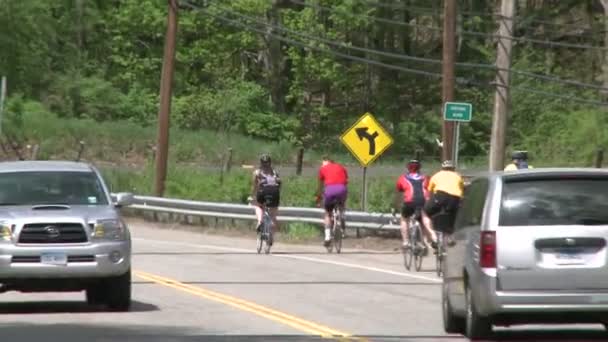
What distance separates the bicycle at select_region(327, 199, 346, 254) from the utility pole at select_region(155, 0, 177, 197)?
500 inches

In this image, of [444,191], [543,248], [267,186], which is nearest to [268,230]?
[267,186]

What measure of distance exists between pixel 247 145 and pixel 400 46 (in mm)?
9701

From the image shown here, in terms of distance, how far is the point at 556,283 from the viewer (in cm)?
1407

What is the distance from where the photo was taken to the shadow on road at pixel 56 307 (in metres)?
18.7

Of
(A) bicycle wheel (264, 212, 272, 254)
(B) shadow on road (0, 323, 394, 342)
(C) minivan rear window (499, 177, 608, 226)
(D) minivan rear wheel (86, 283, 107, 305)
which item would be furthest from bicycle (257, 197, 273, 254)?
(C) minivan rear window (499, 177, 608, 226)

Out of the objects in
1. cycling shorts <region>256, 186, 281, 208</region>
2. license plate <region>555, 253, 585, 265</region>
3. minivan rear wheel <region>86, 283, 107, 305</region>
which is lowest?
minivan rear wheel <region>86, 283, 107, 305</region>

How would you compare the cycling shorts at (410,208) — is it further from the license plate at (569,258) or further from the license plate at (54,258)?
the license plate at (569,258)

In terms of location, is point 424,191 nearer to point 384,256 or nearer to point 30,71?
point 384,256

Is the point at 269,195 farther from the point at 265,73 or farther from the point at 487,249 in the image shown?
the point at 265,73

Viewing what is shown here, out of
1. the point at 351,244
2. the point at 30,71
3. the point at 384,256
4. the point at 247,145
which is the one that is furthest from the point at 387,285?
the point at 247,145

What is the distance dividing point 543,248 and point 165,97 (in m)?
28.8

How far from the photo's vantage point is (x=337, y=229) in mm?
29906

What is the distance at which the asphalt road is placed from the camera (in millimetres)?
15828

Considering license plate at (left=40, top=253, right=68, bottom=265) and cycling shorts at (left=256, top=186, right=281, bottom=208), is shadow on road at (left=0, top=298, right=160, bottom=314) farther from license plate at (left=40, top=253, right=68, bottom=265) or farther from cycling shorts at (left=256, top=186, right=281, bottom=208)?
cycling shorts at (left=256, top=186, right=281, bottom=208)
